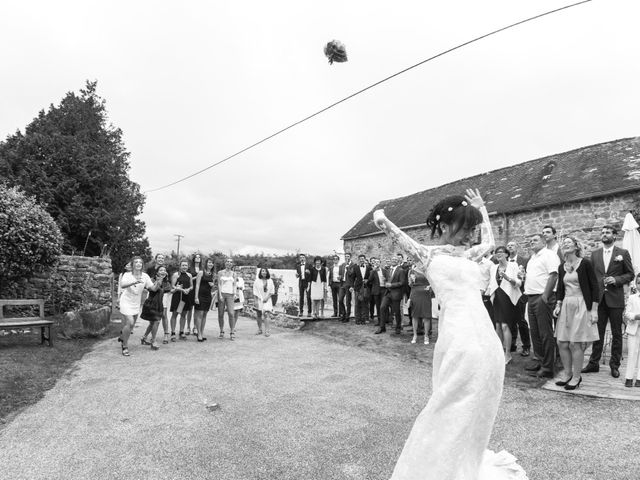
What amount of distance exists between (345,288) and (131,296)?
6639 millimetres

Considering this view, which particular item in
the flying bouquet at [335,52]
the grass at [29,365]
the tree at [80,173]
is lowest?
the grass at [29,365]

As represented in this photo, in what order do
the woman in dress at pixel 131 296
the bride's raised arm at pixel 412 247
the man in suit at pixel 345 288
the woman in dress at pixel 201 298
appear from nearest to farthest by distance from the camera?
the bride's raised arm at pixel 412 247, the woman in dress at pixel 131 296, the woman in dress at pixel 201 298, the man in suit at pixel 345 288

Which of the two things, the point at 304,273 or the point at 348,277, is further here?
the point at 304,273

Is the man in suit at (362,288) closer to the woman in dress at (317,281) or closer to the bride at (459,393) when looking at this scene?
the woman in dress at (317,281)

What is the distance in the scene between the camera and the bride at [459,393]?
2162 millimetres

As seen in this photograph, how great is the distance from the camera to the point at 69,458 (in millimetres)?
3588

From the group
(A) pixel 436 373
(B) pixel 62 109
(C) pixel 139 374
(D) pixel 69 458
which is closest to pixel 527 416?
(A) pixel 436 373

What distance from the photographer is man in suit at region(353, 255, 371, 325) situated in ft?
40.4

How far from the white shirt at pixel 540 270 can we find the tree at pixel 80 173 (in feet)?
64.3

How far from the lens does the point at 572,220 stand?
12.8 m

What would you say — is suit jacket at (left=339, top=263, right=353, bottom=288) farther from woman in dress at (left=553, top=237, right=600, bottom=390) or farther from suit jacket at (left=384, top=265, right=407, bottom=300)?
woman in dress at (left=553, top=237, right=600, bottom=390)

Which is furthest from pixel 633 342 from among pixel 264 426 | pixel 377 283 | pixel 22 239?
pixel 22 239

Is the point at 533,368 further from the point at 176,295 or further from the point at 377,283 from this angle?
the point at 176,295

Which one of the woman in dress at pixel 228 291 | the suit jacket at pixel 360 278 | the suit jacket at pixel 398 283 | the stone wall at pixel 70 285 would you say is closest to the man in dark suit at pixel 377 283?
the suit jacket at pixel 360 278
